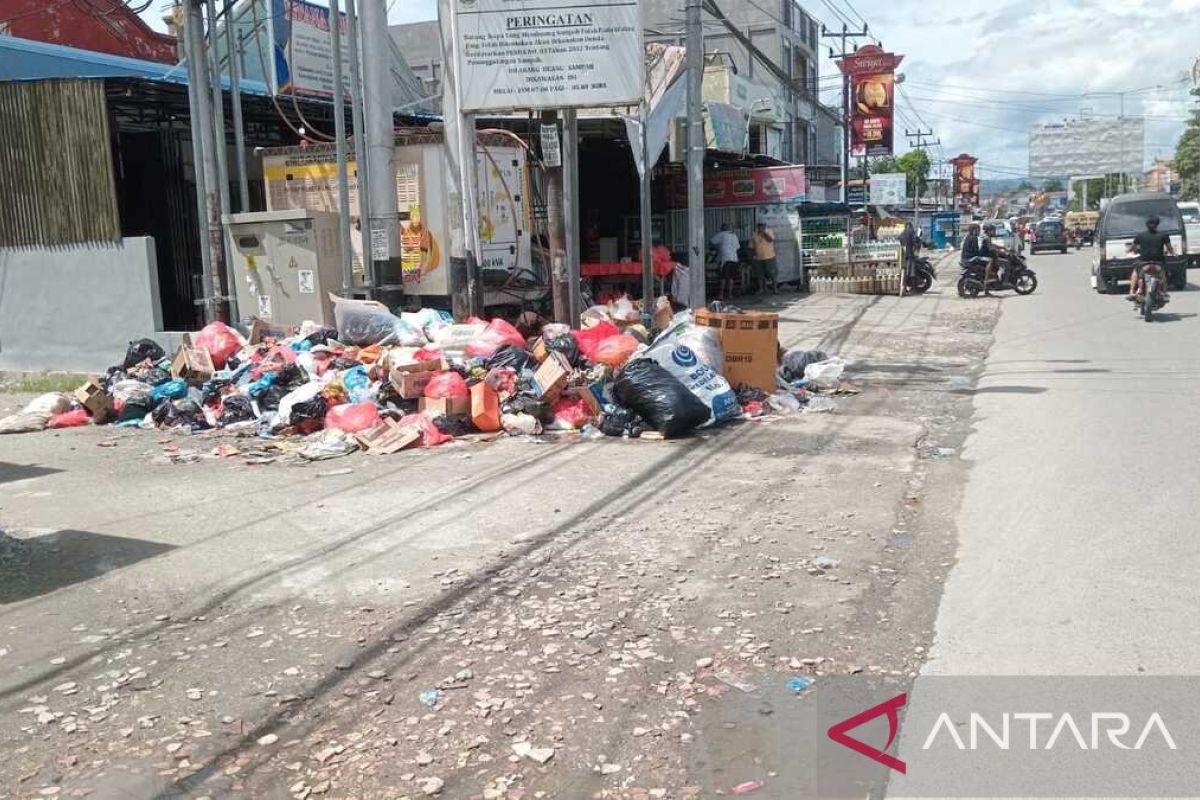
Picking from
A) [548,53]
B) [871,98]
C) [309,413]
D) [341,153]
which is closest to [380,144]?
[341,153]

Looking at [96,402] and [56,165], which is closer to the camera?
[96,402]

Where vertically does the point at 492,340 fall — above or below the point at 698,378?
above

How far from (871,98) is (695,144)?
1044 inches

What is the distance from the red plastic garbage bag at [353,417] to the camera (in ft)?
30.1

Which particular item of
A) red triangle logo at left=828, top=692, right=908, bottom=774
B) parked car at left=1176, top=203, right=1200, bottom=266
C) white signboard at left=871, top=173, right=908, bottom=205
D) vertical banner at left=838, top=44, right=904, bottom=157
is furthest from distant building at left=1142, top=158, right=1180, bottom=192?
red triangle logo at left=828, top=692, right=908, bottom=774

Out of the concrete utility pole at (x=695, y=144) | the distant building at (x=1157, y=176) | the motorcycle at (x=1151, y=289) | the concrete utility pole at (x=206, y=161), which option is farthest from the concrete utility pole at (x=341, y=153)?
the distant building at (x=1157, y=176)

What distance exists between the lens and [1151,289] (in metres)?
16.2

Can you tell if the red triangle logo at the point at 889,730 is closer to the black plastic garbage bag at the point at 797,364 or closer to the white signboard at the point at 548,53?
the black plastic garbage bag at the point at 797,364

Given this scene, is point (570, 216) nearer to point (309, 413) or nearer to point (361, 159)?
point (361, 159)

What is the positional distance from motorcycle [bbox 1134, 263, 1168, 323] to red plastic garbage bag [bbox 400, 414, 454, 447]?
12480mm

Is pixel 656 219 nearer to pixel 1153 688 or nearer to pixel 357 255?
pixel 357 255

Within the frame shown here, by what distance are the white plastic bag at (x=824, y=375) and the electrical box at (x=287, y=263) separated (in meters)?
5.70

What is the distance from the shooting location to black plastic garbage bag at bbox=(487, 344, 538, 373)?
998 centimetres

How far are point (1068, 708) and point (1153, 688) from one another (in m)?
0.39
